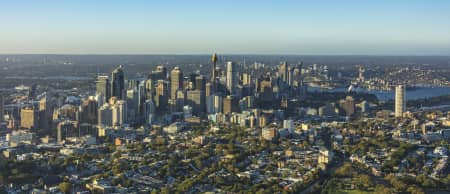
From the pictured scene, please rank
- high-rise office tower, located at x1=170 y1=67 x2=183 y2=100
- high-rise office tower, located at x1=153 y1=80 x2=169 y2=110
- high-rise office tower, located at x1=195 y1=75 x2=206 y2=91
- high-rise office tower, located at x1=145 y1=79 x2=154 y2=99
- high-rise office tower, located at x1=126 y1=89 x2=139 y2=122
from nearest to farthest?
high-rise office tower, located at x1=126 y1=89 x2=139 y2=122, high-rise office tower, located at x1=153 y1=80 x2=169 y2=110, high-rise office tower, located at x1=145 y1=79 x2=154 y2=99, high-rise office tower, located at x1=195 y1=75 x2=206 y2=91, high-rise office tower, located at x1=170 y1=67 x2=183 y2=100

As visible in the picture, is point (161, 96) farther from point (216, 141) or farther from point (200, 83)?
point (216, 141)

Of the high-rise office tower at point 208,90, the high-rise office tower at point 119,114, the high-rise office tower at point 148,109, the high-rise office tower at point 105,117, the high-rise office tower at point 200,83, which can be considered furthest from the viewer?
the high-rise office tower at point 200,83

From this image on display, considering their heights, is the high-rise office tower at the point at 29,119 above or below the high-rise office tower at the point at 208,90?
below

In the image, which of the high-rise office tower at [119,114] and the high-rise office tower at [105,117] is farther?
the high-rise office tower at [119,114]

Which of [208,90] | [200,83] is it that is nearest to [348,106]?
[208,90]

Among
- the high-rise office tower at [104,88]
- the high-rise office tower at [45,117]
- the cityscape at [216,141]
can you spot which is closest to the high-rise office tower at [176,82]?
the cityscape at [216,141]

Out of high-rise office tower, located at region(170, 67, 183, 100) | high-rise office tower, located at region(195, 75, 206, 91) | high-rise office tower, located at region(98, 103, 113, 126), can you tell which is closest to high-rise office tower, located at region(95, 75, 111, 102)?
high-rise office tower, located at region(170, 67, 183, 100)

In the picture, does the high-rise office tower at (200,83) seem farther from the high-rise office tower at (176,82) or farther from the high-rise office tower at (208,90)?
the high-rise office tower at (176,82)

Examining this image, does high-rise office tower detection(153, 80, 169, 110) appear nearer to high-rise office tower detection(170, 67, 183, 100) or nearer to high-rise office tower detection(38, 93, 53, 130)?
high-rise office tower detection(170, 67, 183, 100)

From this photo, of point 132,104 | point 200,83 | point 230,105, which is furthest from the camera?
point 200,83

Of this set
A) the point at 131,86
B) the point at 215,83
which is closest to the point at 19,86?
the point at 131,86

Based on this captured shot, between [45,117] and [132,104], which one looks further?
[132,104]
